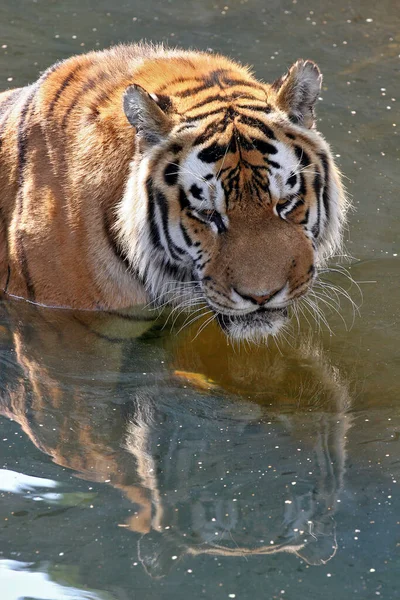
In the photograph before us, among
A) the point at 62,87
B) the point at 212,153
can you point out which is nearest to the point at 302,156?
the point at 212,153

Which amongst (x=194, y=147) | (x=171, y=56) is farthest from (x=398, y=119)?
(x=194, y=147)

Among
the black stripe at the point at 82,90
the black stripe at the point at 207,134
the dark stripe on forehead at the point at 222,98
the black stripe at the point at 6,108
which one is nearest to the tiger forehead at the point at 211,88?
the dark stripe on forehead at the point at 222,98

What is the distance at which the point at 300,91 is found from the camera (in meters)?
2.97

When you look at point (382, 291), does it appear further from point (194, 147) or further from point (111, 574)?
point (111, 574)

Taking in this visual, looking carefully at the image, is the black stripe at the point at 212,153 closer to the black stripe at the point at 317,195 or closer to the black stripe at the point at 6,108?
the black stripe at the point at 317,195

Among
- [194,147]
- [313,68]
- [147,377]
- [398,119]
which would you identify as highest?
[313,68]

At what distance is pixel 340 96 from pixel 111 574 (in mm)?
3452

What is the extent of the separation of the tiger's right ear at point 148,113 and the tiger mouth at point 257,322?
0.56m

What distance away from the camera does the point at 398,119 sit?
486cm

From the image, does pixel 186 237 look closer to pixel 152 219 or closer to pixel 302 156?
pixel 152 219

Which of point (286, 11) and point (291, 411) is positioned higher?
point (286, 11)

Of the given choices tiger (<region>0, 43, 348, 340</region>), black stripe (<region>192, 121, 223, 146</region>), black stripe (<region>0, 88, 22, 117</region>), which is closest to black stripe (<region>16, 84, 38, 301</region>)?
tiger (<region>0, 43, 348, 340</region>)

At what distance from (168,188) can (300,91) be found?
48 cm

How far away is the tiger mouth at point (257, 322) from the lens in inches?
115
